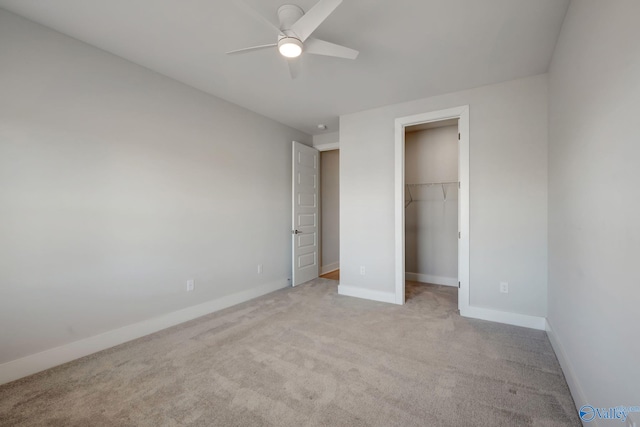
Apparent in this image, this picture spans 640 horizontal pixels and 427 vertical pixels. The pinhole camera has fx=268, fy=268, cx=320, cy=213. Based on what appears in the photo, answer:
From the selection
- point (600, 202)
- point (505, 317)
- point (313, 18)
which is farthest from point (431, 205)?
point (313, 18)

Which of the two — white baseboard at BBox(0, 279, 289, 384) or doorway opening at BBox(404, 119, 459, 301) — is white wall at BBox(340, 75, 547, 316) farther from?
white baseboard at BBox(0, 279, 289, 384)

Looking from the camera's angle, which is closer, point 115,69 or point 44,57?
point 44,57

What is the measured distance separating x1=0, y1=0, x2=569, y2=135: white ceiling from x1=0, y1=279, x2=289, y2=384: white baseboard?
250cm

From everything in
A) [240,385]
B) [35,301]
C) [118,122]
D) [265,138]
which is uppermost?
[265,138]

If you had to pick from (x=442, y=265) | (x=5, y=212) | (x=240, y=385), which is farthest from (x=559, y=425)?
(x=5, y=212)

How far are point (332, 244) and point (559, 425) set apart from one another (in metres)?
4.34

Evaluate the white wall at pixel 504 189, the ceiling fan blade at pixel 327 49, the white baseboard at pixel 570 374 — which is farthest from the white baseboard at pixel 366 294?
the ceiling fan blade at pixel 327 49

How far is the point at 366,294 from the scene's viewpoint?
148 inches

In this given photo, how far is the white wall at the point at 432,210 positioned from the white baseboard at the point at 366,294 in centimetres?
136

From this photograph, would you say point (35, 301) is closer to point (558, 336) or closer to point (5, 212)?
point (5, 212)

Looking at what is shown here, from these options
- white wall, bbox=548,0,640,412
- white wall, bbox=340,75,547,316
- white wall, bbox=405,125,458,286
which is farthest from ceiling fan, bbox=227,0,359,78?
white wall, bbox=405,125,458,286

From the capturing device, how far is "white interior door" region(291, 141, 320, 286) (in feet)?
14.3

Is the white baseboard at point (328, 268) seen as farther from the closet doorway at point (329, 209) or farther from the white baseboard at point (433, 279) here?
the white baseboard at point (433, 279)

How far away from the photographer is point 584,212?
1569 millimetres
